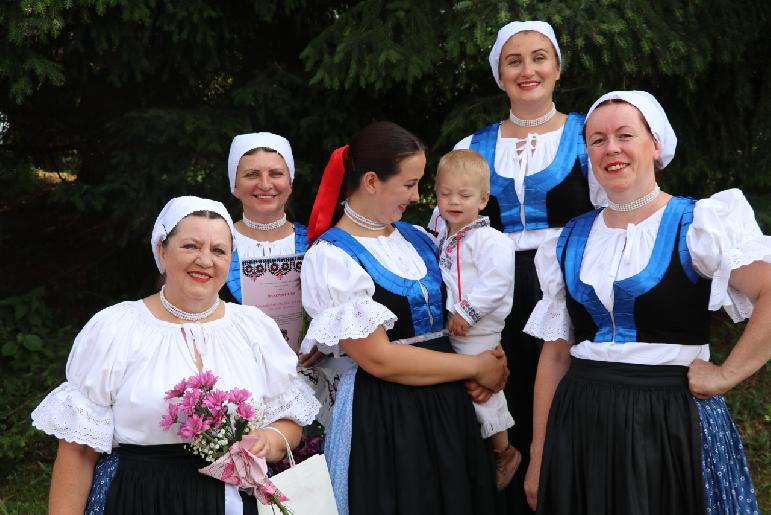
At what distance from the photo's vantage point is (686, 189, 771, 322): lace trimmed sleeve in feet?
Result: 6.94

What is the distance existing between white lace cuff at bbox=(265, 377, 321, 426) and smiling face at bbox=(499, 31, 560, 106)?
1391 millimetres

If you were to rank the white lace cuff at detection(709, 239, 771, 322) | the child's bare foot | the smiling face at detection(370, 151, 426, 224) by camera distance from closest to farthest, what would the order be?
the white lace cuff at detection(709, 239, 771, 322) → the smiling face at detection(370, 151, 426, 224) → the child's bare foot

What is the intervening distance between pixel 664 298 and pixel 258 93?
129 inches

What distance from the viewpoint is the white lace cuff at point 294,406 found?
2.43 m

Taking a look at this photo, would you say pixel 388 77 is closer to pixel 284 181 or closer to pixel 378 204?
pixel 284 181

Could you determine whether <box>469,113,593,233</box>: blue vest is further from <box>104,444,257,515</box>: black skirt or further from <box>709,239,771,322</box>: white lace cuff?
<box>104,444,257,515</box>: black skirt

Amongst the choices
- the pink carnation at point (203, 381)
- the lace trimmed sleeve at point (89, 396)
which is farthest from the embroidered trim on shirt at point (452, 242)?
the lace trimmed sleeve at point (89, 396)

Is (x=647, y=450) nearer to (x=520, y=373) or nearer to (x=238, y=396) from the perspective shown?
(x=520, y=373)

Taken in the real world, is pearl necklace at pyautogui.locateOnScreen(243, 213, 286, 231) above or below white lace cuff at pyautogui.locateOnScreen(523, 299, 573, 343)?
above

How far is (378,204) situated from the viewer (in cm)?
273

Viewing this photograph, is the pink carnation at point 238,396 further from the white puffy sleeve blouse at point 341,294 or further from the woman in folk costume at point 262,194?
the woman in folk costume at point 262,194

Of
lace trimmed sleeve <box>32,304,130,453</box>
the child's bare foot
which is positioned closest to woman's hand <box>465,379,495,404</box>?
the child's bare foot

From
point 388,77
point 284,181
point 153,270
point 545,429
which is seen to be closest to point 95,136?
point 153,270

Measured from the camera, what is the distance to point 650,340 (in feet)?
7.39
